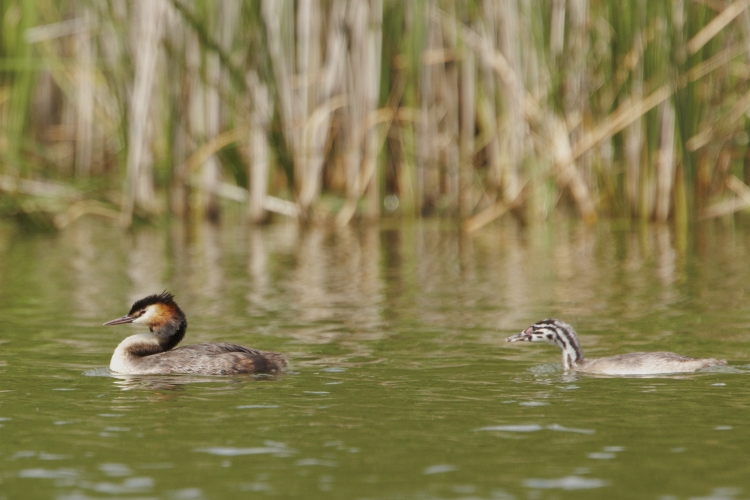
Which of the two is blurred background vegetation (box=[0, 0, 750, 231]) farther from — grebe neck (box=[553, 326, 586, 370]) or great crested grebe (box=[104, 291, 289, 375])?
grebe neck (box=[553, 326, 586, 370])

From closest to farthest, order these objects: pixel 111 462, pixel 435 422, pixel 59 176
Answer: pixel 111 462 → pixel 435 422 → pixel 59 176

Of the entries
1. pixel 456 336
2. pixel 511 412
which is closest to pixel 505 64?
pixel 456 336

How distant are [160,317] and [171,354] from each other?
0.42 m

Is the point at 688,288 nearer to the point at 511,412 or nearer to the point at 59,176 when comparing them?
the point at 511,412

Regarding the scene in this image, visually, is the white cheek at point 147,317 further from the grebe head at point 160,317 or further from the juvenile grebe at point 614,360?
the juvenile grebe at point 614,360

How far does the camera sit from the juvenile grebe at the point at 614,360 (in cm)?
785

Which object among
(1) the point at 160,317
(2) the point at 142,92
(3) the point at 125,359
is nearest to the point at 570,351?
(1) the point at 160,317

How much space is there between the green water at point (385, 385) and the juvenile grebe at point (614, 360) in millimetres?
101

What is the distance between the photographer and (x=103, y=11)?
709 inches

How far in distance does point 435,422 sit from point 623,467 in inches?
47.0

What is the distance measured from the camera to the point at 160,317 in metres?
8.57

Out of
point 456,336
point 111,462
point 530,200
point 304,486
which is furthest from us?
point 530,200

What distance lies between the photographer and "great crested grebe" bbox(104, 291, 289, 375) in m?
8.00

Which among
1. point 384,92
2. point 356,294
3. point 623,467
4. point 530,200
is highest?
point 384,92
